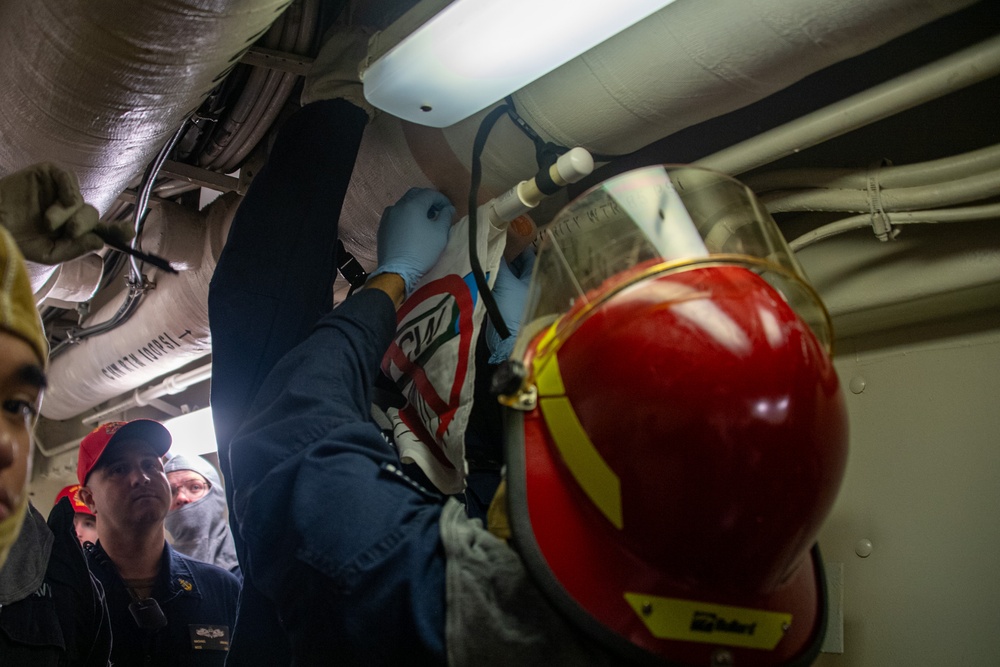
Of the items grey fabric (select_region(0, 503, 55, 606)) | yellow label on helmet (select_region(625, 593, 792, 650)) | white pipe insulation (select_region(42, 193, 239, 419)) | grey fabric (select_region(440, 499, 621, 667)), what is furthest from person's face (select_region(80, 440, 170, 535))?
yellow label on helmet (select_region(625, 593, 792, 650))

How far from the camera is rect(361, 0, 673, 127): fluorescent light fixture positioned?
99cm

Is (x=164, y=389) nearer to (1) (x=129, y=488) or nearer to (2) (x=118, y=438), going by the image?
(2) (x=118, y=438)

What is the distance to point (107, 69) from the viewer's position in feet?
3.72

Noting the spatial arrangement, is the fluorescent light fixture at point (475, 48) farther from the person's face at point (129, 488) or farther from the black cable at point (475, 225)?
the person's face at point (129, 488)

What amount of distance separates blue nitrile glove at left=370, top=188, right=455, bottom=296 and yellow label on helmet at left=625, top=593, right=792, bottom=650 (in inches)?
30.8

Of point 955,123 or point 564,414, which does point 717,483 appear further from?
point 955,123

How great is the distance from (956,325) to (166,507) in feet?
7.54

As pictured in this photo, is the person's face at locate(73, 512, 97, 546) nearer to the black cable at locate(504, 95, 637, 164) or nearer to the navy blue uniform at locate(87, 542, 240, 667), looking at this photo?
the navy blue uniform at locate(87, 542, 240, 667)

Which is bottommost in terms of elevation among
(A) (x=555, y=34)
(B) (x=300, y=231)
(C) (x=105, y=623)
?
(C) (x=105, y=623)

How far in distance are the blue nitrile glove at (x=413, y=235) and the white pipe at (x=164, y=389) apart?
1647 millimetres

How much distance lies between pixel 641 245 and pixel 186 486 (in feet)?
10.3

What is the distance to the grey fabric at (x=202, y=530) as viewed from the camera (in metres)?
3.23

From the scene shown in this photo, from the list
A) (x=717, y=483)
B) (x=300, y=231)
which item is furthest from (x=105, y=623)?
(x=717, y=483)

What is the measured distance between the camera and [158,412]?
3.89m
